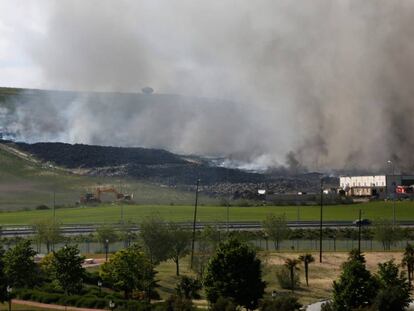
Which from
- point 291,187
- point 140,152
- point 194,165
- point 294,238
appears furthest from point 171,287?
point 140,152

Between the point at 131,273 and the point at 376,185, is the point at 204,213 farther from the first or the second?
the point at 131,273

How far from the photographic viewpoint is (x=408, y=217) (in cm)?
8431

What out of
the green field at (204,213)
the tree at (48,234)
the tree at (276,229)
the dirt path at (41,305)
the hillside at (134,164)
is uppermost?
Answer: the hillside at (134,164)

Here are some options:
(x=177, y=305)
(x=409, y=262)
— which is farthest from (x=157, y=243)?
(x=177, y=305)

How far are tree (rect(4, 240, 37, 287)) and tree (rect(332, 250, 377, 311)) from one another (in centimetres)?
1562

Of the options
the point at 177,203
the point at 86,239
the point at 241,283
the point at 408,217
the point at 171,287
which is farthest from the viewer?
the point at 177,203

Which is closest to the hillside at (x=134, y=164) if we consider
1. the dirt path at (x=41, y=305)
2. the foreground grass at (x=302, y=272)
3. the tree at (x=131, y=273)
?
the foreground grass at (x=302, y=272)

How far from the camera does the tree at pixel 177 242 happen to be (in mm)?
49281

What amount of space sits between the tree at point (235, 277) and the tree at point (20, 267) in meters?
9.89

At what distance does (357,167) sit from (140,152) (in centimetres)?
4043

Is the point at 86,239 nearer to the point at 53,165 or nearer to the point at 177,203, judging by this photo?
the point at 177,203

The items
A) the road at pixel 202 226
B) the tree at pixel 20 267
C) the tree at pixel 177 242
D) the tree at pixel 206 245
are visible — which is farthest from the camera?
the road at pixel 202 226

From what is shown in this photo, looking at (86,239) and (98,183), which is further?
(98,183)

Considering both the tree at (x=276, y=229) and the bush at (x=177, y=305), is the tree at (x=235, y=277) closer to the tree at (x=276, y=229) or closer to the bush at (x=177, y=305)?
the bush at (x=177, y=305)
